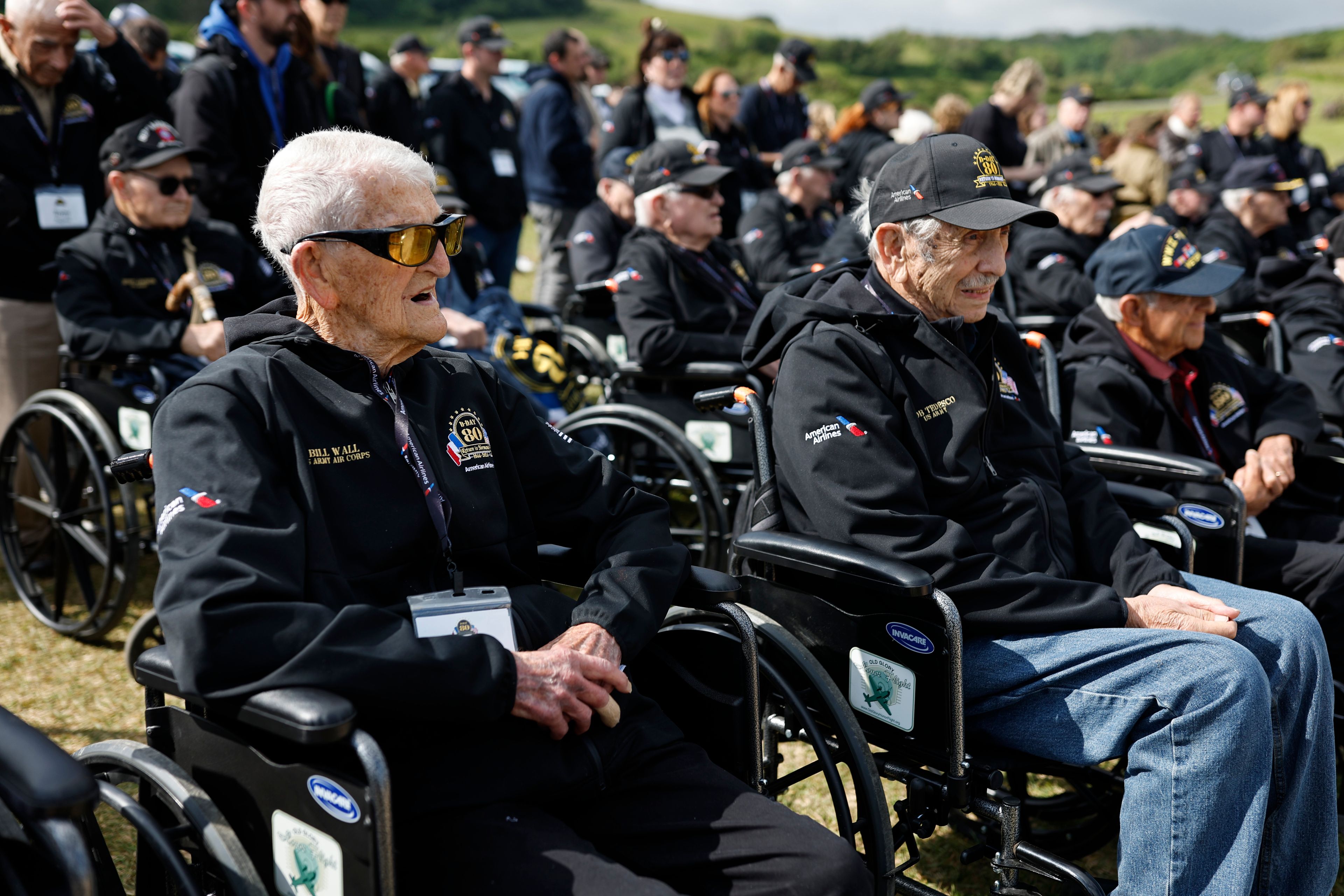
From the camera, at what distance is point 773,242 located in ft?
20.7

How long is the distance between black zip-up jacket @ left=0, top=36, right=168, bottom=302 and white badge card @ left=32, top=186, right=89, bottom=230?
3 cm

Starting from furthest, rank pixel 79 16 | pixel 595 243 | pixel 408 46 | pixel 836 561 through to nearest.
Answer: pixel 408 46
pixel 595 243
pixel 79 16
pixel 836 561

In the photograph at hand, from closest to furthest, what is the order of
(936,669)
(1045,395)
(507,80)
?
(936,669)
(1045,395)
(507,80)

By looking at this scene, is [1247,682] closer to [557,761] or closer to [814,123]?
[557,761]

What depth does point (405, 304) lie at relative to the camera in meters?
1.97

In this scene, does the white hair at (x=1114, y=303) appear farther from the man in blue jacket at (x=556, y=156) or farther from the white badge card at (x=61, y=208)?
the man in blue jacket at (x=556, y=156)

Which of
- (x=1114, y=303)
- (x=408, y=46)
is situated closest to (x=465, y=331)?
(x=1114, y=303)

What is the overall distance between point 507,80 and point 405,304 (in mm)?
15349

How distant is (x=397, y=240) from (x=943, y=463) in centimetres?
120

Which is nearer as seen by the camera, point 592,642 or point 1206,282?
point 592,642

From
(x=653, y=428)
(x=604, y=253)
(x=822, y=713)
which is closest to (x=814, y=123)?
(x=604, y=253)

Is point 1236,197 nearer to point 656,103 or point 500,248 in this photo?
point 656,103

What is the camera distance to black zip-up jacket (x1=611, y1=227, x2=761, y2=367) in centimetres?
428

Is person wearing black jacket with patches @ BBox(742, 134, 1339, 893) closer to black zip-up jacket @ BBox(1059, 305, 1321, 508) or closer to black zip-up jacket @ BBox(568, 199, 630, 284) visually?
black zip-up jacket @ BBox(1059, 305, 1321, 508)
